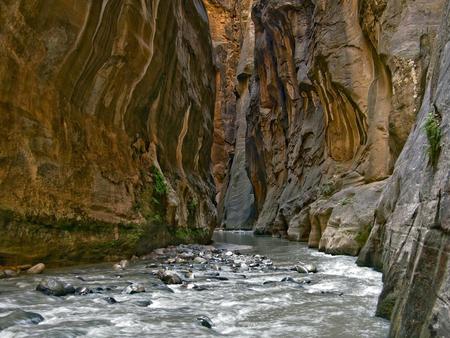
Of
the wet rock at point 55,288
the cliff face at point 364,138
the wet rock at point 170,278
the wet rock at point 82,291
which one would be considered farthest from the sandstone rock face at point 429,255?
the wet rock at point 55,288

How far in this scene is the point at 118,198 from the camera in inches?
419

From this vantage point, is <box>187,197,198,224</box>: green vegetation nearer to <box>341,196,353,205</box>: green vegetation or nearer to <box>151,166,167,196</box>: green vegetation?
<box>151,166,167,196</box>: green vegetation

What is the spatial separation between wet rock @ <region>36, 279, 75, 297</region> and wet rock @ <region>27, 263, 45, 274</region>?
5.80 ft

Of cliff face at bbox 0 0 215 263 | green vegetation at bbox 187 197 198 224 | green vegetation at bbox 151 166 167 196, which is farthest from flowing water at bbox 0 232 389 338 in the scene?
green vegetation at bbox 187 197 198 224

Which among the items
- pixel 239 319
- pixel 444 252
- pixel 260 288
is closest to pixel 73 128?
pixel 260 288

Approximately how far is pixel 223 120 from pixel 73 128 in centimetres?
5195

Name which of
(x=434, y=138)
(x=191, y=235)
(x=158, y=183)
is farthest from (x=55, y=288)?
(x=191, y=235)

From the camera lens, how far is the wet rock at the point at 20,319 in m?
4.08

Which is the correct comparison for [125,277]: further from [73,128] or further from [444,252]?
[444,252]

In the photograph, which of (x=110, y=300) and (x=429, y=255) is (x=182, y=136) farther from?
(x=429, y=255)

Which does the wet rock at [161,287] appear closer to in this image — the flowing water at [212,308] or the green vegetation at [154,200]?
the flowing water at [212,308]

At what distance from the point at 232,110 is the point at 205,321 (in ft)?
191

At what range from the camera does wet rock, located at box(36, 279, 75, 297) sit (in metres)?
5.69

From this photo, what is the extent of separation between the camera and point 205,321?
438 centimetres
